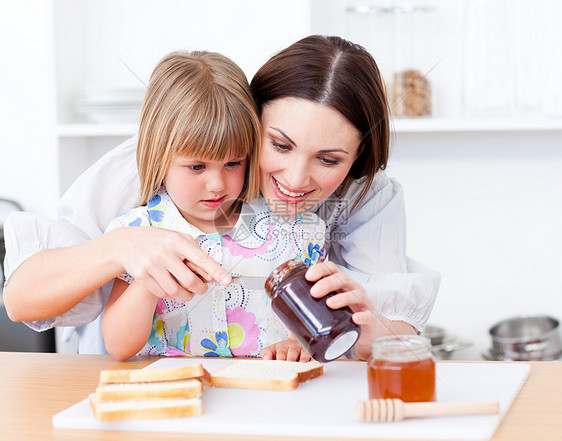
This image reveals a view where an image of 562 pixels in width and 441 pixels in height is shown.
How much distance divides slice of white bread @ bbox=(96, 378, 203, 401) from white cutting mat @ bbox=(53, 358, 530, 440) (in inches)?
1.1

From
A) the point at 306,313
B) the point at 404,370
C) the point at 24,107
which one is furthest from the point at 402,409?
the point at 24,107

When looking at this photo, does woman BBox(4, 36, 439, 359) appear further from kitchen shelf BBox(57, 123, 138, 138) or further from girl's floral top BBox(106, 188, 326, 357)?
kitchen shelf BBox(57, 123, 138, 138)

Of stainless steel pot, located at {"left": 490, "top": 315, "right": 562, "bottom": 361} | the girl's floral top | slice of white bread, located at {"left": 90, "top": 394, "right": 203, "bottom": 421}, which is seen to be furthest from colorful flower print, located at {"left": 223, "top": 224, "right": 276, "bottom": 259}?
stainless steel pot, located at {"left": 490, "top": 315, "right": 562, "bottom": 361}

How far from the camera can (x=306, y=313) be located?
0.88 meters

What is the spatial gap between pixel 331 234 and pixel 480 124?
2.55 ft

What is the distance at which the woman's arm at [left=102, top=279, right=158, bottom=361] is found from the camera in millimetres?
1094

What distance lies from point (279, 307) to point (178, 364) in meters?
0.23

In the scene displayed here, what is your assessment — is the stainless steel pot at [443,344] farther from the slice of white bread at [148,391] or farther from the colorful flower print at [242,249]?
the slice of white bread at [148,391]

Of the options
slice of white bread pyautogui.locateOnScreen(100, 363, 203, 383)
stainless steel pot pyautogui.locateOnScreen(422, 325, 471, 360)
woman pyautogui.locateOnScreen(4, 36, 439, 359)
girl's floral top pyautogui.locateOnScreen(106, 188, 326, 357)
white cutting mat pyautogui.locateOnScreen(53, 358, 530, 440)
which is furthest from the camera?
stainless steel pot pyautogui.locateOnScreen(422, 325, 471, 360)

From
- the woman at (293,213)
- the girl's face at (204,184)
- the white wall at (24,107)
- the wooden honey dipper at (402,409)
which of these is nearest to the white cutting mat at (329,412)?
the wooden honey dipper at (402,409)

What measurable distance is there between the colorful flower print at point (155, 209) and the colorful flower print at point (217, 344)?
22 centimetres

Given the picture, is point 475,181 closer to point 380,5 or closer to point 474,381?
point 380,5

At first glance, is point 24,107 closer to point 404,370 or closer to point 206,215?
point 206,215

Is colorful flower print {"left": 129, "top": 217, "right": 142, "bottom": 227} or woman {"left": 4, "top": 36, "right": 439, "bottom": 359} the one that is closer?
woman {"left": 4, "top": 36, "right": 439, "bottom": 359}
